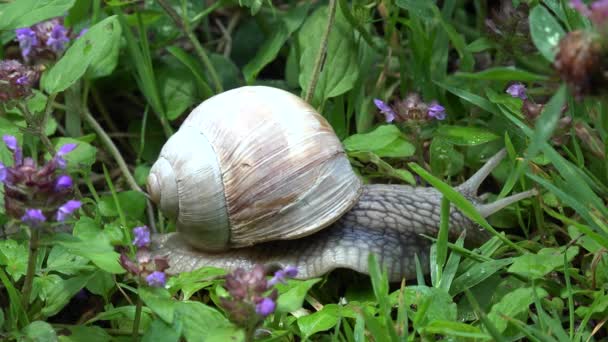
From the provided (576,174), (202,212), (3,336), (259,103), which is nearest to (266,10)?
(259,103)

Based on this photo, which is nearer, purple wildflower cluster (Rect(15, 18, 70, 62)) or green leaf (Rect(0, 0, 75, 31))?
green leaf (Rect(0, 0, 75, 31))

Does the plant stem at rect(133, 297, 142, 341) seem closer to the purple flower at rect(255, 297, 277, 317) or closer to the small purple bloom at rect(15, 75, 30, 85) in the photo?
the purple flower at rect(255, 297, 277, 317)

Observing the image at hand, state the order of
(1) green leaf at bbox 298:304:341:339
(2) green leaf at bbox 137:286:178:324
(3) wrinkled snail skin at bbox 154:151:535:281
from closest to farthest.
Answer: (2) green leaf at bbox 137:286:178:324, (1) green leaf at bbox 298:304:341:339, (3) wrinkled snail skin at bbox 154:151:535:281

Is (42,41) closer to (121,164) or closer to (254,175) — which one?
(121,164)

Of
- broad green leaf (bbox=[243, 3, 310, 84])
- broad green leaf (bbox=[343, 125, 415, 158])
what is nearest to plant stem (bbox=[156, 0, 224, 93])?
broad green leaf (bbox=[243, 3, 310, 84])

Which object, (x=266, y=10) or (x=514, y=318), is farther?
(x=266, y=10)

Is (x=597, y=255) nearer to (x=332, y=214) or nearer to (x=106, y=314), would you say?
(x=332, y=214)

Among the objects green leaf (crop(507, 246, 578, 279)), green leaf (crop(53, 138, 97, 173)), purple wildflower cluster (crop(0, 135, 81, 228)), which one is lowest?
green leaf (crop(507, 246, 578, 279))
